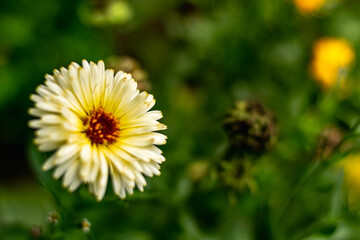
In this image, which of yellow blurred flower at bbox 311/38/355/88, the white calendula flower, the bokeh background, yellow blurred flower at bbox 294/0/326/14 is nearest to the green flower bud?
the bokeh background

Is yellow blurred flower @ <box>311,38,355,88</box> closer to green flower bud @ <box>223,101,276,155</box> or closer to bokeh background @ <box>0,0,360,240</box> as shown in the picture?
bokeh background @ <box>0,0,360,240</box>

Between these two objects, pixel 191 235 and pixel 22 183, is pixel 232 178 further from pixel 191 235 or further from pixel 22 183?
pixel 22 183

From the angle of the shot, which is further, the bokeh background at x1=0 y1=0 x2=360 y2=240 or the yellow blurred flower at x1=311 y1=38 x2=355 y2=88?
the yellow blurred flower at x1=311 y1=38 x2=355 y2=88

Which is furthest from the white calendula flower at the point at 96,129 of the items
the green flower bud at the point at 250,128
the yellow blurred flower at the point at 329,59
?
the yellow blurred flower at the point at 329,59

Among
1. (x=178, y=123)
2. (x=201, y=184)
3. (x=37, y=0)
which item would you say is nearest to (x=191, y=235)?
(x=201, y=184)

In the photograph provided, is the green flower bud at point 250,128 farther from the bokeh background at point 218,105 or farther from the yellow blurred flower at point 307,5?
the yellow blurred flower at point 307,5

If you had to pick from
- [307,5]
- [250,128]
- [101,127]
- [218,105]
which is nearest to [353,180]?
[218,105]
